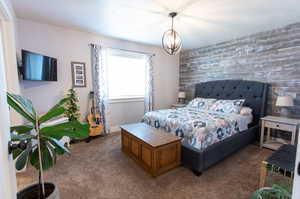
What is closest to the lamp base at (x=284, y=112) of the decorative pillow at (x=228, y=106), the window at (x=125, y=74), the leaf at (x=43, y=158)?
the decorative pillow at (x=228, y=106)

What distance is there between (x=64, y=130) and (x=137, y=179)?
1.35 m

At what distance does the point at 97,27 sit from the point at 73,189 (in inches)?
115

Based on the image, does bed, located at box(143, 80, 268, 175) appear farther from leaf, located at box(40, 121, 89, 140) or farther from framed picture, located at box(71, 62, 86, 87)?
framed picture, located at box(71, 62, 86, 87)

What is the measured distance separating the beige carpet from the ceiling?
2.48m

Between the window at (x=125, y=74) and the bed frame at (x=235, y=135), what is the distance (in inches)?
72.5

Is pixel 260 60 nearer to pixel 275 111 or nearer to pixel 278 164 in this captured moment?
pixel 275 111

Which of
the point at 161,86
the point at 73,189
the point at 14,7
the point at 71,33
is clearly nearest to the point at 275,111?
the point at 161,86

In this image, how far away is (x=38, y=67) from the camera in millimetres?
2432

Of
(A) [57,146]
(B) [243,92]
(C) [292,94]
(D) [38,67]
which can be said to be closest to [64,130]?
(A) [57,146]

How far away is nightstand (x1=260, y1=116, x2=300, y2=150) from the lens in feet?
7.98

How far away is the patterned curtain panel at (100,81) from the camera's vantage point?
11.0 feet

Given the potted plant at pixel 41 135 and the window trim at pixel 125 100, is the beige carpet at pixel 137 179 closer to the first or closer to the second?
the potted plant at pixel 41 135

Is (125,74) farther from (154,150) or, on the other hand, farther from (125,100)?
(154,150)

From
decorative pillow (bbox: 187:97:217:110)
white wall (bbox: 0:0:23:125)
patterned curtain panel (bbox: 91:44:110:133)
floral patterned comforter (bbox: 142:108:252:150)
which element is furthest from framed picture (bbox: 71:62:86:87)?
decorative pillow (bbox: 187:97:217:110)
